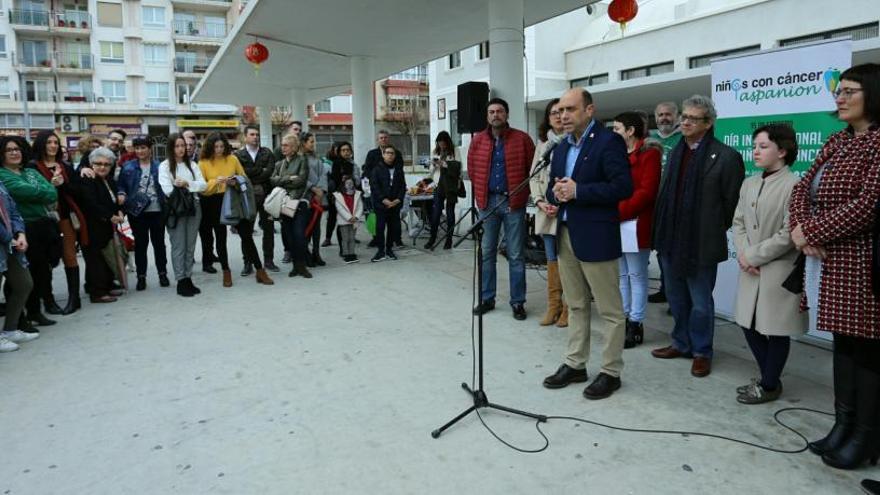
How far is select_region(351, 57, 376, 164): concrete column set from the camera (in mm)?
12266

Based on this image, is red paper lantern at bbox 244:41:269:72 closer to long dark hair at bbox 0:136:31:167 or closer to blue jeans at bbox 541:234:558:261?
long dark hair at bbox 0:136:31:167

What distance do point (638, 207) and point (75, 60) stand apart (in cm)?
4794

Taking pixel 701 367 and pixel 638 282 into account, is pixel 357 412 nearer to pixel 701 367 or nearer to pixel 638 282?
pixel 701 367

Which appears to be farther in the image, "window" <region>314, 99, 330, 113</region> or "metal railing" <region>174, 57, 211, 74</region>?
"window" <region>314, 99, 330, 113</region>

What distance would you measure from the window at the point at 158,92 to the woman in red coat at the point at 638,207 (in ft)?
148

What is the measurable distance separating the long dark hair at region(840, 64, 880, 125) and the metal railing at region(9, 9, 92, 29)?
4937cm

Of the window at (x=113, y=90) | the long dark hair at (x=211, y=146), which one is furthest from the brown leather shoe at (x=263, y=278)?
the window at (x=113, y=90)

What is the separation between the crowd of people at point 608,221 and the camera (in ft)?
8.72

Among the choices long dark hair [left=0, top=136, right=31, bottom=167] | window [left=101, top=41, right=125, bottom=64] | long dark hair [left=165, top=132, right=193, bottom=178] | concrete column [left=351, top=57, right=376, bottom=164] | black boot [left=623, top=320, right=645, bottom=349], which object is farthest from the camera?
window [left=101, top=41, right=125, bottom=64]

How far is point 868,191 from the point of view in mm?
2486

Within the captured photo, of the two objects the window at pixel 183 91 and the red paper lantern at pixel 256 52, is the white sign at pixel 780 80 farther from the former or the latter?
the window at pixel 183 91

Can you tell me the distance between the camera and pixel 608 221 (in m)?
3.39

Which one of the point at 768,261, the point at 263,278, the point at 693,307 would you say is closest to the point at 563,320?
the point at 693,307

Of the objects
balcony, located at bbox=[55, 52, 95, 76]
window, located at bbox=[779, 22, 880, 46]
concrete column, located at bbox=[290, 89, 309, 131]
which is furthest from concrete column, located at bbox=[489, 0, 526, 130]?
balcony, located at bbox=[55, 52, 95, 76]
